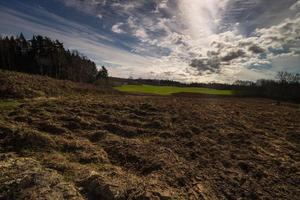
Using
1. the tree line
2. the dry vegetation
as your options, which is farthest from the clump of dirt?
the tree line

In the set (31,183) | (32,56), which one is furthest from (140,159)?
(32,56)

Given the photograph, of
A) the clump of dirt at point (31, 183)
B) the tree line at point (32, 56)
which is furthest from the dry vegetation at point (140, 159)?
the tree line at point (32, 56)

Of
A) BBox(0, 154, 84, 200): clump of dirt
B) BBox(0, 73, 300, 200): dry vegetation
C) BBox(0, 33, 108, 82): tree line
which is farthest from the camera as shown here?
BBox(0, 33, 108, 82): tree line

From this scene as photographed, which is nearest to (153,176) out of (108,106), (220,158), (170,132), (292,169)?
(220,158)

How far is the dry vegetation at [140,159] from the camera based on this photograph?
5.21 m

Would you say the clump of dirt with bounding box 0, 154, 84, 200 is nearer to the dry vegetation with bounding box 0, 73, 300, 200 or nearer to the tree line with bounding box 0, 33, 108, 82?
the dry vegetation with bounding box 0, 73, 300, 200

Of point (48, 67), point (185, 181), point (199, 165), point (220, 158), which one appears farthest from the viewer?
point (48, 67)

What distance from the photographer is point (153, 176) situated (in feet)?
19.5

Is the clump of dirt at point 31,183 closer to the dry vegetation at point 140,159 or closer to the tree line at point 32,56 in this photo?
the dry vegetation at point 140,159

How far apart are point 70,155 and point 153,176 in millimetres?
3024

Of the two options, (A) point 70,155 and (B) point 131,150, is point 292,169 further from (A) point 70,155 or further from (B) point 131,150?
(A) point 70,155

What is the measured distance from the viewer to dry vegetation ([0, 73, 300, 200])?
5.21m

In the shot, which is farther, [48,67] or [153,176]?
[48,67]

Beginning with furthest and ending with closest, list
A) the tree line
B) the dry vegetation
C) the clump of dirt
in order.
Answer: the tree line → the dry vegetation → the clump of dirt
